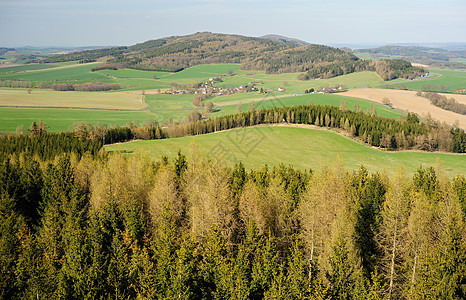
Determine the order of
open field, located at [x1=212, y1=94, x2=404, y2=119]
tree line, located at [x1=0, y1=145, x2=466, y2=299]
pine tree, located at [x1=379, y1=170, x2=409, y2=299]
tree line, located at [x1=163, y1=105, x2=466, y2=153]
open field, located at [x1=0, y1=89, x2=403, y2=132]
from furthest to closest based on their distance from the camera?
open field, located at [x1=212, y1=94, x2=404, y2=119] < open field, located at [x1=0, y1=89, x2=403, y2=132] < tree line, located at [x1=163, y1=105, x2=466, y2=153] < pine tree, located at [x1=379, y1=170, x2=409, y2=299] < tree line, located at [x1=0, y1=145, x2=466, y2=299]

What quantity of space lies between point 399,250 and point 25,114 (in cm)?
16170

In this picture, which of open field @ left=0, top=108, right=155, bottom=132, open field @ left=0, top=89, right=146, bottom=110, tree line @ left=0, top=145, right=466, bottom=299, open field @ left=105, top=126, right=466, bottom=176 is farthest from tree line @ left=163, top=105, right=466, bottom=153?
open field @ left=0, top=89, right=146, bottom=110

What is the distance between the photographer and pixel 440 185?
5462cm

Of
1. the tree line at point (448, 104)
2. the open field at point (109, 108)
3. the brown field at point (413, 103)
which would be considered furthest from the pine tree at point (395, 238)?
the tree line at point (448, 104)

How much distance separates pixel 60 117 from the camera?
488 ft

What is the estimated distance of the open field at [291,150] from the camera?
90.9 meters

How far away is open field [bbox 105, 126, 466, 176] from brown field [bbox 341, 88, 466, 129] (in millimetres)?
42251

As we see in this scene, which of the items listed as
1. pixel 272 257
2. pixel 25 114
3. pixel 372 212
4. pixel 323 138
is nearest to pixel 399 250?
pixel 372 212

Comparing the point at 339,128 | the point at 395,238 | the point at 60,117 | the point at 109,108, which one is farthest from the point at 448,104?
the point at 60,117

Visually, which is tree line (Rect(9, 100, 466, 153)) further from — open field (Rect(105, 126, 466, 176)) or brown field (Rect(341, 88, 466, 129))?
brown field (Rect(341, 88, 466, 129))

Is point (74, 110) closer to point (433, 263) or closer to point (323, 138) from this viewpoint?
point (323, 138)

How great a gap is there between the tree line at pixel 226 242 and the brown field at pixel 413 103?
100 meters

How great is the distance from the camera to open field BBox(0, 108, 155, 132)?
133000mm

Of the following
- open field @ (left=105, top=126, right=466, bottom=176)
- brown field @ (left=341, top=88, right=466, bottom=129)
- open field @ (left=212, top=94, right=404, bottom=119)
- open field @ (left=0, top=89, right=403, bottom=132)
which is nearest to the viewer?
open field @ (left=105, top=126, right=466, bottom=176)
